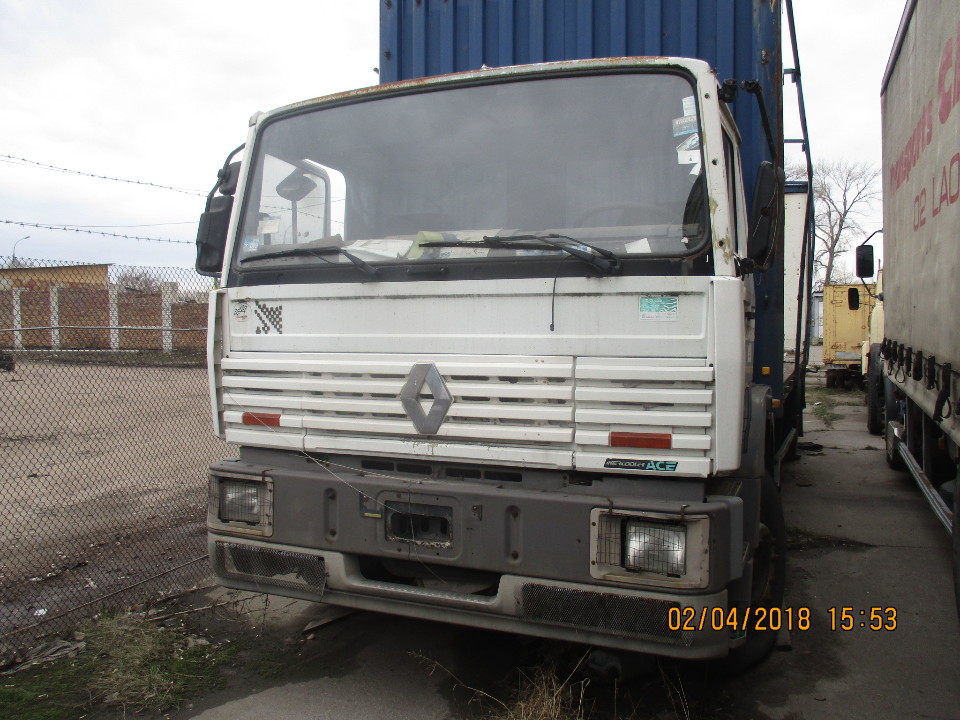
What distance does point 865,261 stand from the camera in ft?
22.9

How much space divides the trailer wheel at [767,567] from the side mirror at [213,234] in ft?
9.07

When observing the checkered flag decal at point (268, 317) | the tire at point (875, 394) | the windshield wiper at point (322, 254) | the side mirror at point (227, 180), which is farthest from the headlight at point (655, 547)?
the tire at point (875, 394)

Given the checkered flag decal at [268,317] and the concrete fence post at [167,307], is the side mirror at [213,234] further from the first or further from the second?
the concrete fence post at [167,307]

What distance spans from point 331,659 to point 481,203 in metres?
2.23

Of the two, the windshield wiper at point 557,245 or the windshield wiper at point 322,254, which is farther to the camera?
the windshield wiper at point 322,254

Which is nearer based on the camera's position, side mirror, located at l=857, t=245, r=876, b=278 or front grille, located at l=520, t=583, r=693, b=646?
front grille, located at l=520, t=583, r=693, b=646

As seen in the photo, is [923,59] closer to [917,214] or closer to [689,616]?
[917,214]

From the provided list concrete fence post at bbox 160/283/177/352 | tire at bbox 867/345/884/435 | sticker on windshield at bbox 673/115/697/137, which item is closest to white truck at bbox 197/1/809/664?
sticker on windshield at bbox 673/115/697/137

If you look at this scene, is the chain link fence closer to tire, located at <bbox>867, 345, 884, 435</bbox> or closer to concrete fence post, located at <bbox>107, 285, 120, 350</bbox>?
concrete fence post, located at <bbox>107, 285, 120, 350</bbox>

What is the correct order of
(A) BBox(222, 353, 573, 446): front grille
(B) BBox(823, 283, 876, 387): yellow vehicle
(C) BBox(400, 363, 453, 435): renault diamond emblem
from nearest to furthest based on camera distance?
(A) BBox(222, 353, 573, 446): front grille < (C) BBox(400, 363, 453, 435): renault diamond emblem < (B) BBox(823, 283, 876, 387): yellow vehicle

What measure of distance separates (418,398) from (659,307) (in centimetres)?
97

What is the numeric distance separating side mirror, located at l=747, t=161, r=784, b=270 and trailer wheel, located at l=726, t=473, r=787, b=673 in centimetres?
113

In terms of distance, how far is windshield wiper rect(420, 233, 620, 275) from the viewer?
2553 mm

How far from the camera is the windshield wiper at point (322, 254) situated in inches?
113
